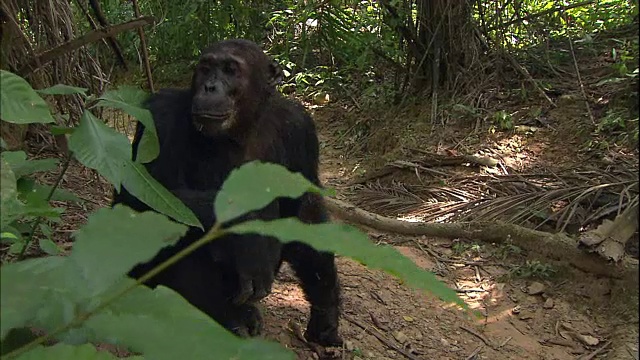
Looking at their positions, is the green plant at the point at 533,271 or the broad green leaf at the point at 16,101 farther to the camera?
the green plant at the point at 533,271

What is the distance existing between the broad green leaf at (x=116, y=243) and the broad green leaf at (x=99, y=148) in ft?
2.38

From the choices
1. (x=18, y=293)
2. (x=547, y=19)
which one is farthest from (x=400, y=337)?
(x=547, y=19)

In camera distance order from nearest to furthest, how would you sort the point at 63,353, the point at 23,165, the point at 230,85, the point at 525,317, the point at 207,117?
the point at 63,353
the point at 23,165
the point at 207,117
the point at 230,85
the point at 525,317

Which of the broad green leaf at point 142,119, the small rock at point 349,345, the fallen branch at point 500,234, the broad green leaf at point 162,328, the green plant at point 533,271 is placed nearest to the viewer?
the broad green leaf at point 162,328

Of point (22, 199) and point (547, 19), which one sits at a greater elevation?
point (547, 19)

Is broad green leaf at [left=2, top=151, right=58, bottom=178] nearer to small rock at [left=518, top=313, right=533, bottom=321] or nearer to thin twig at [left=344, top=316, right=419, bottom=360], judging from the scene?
thin twig at [left=344, top=316, right=419, bottom=360]

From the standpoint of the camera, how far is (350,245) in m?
1.07

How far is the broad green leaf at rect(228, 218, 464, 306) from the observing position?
1047mm

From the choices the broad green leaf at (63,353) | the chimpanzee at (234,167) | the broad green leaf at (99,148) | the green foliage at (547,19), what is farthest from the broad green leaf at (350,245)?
the green foliage at (547,19)

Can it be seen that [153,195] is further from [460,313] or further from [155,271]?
[460,313]

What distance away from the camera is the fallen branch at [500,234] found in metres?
5.28

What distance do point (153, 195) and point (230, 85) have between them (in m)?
2.07

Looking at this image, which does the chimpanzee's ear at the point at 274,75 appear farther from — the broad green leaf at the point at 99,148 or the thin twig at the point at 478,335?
the broad green leaf at the point at 99,148

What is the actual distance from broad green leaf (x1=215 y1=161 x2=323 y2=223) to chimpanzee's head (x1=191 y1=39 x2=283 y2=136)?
260 centimetres
